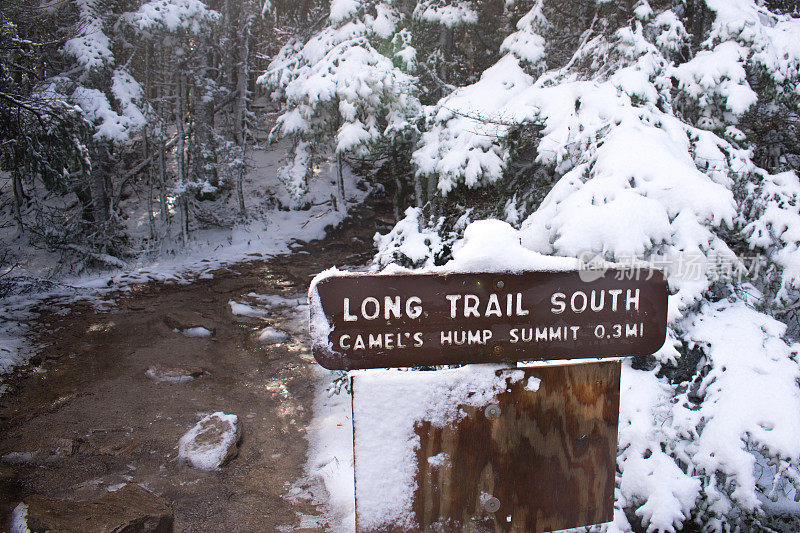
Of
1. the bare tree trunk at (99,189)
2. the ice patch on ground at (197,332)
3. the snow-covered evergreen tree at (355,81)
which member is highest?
the snow-covered evergreen tree at (355,81)

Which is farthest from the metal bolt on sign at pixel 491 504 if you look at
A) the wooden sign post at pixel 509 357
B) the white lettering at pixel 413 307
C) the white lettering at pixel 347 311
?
the white lettering at pixel 347 311

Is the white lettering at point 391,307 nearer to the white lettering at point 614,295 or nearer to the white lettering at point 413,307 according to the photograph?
the white lettering at point 413,307

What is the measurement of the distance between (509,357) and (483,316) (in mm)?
192

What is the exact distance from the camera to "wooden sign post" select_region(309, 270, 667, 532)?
6.04 ft

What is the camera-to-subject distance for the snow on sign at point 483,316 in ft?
5.98

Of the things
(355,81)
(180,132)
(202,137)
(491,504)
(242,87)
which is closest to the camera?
(491,504)

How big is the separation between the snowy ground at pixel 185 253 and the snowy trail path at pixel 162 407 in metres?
0.54

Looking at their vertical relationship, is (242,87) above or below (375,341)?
above

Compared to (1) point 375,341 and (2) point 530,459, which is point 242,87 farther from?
(2) point 530,459

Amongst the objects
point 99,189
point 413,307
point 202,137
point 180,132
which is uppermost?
point 180,132

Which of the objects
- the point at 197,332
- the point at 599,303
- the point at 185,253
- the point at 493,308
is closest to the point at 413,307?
the point at 493,308

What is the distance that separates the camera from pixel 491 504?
6.32 feet

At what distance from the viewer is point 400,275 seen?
6.00 feet

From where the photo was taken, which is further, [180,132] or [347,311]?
[180,132]
